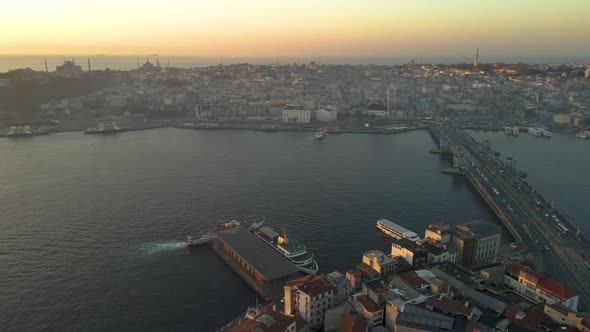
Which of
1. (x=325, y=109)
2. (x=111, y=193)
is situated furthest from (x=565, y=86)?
(x=111, y=193)

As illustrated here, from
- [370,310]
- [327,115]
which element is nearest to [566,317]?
[370,310]

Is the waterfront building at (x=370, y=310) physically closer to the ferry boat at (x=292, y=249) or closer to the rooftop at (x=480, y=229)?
the ferry boat at (x=292, y=249)

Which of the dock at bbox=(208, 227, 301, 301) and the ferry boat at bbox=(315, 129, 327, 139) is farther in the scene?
the ferry boat at bbox=(315, 129, 327, 139)

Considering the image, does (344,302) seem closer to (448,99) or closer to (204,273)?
(204,273)

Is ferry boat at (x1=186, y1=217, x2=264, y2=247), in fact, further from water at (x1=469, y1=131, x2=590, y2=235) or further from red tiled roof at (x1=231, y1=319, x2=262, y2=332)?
water at (x1=469, y1=131, x2=590, y2=235)

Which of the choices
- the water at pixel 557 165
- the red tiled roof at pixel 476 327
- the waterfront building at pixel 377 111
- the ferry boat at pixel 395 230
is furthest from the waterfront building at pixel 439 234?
the waterfront building at pixel 377 111

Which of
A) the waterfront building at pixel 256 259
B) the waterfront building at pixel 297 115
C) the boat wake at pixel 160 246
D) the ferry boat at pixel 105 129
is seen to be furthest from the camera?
the waterfront building at pixel 297 115

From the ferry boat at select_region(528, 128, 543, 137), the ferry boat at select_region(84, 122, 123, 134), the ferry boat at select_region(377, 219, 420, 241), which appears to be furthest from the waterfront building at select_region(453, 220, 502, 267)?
the ferry boat at select_region(84, 122, 123, 134)
